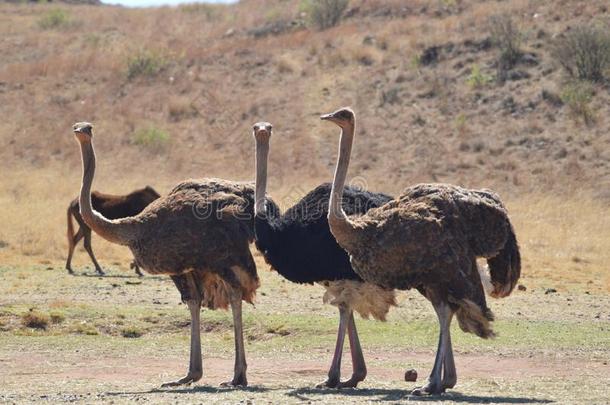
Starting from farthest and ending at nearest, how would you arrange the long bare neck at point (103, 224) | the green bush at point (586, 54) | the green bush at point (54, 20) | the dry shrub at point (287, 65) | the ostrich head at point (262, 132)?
the green bush at point (54, 20), the dry shrub at point (287, 65), the green bush at point (586, 54), the ostrich head at point (262, 132), the long bare neck at point (103, 224)

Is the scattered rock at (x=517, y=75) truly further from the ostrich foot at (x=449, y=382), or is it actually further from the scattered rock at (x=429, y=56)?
the ostrich foot at (x=449, y=382)

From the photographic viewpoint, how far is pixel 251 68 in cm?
4194

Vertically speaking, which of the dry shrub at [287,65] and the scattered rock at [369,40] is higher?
the scattered rock at [369,40]

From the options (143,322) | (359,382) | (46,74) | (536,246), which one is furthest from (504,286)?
(46,74)

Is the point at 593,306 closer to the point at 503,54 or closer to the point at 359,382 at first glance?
the point at 359,382

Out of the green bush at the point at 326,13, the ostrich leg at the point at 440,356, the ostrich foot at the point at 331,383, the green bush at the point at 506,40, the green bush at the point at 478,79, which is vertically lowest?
the ostrich foot at the point at 331,383

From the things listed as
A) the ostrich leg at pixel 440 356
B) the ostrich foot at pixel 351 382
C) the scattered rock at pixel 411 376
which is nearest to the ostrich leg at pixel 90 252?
the scattered rock at pixel 411 376

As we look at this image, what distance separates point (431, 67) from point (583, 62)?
17.0 ft

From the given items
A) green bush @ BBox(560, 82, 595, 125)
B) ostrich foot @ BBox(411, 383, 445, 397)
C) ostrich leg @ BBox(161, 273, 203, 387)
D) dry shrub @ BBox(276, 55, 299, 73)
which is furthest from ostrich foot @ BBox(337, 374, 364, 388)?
dry shrub @ BBox(276, 55, 299, 73)

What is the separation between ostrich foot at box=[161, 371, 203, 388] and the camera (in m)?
10.4

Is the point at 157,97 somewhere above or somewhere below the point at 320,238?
above

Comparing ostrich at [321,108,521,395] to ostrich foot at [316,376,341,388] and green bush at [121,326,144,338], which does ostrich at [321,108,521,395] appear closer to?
ostrich foot at [316,376,341,388]

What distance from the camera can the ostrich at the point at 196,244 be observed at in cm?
1041

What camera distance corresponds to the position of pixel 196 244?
34.2 ft
